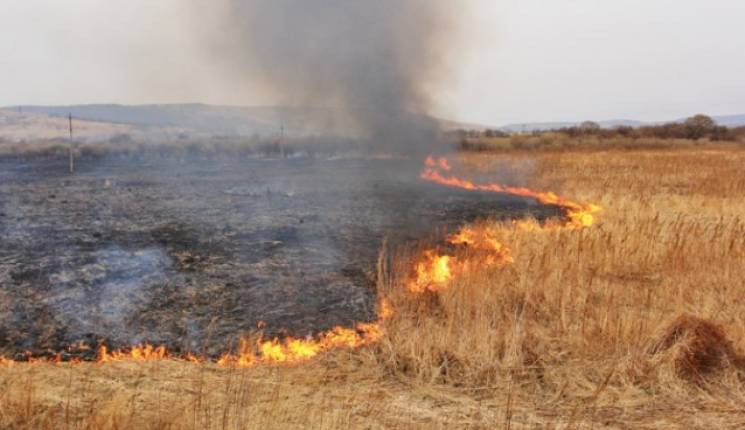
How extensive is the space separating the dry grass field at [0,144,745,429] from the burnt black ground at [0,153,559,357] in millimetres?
722

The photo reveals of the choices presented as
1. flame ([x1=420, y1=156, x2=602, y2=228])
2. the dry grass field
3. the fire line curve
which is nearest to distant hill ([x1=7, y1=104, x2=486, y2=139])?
flame ([x1=420, y1=156, x2=602, y2=228])

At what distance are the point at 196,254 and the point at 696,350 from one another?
24.7 ft

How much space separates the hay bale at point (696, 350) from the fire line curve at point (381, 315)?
2.61 meters

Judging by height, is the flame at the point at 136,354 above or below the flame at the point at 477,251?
below

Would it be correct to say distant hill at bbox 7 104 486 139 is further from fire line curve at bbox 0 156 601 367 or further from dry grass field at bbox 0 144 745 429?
dry grass field at bbox 0 144 745 429

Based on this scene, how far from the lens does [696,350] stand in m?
5.55

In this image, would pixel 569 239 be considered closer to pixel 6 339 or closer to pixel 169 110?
pixel 6 339

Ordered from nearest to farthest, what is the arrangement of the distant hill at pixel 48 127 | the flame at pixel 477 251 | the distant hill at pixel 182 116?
the flame at pixel 477 251 < the distant hill at pixel 48 127 < the distant hill at pixel 182 116

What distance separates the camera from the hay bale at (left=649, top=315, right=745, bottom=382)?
5.43 meters

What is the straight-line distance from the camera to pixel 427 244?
34.7 feet

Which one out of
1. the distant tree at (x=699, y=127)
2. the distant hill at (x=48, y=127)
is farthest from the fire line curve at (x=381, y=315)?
the distant hill at (x=48, y=127)

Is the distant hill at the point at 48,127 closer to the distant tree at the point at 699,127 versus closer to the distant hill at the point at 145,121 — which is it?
the distant hill at the point at 145,121

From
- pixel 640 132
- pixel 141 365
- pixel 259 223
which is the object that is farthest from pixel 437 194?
pixel 640 132

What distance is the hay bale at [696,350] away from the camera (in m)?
5.43
